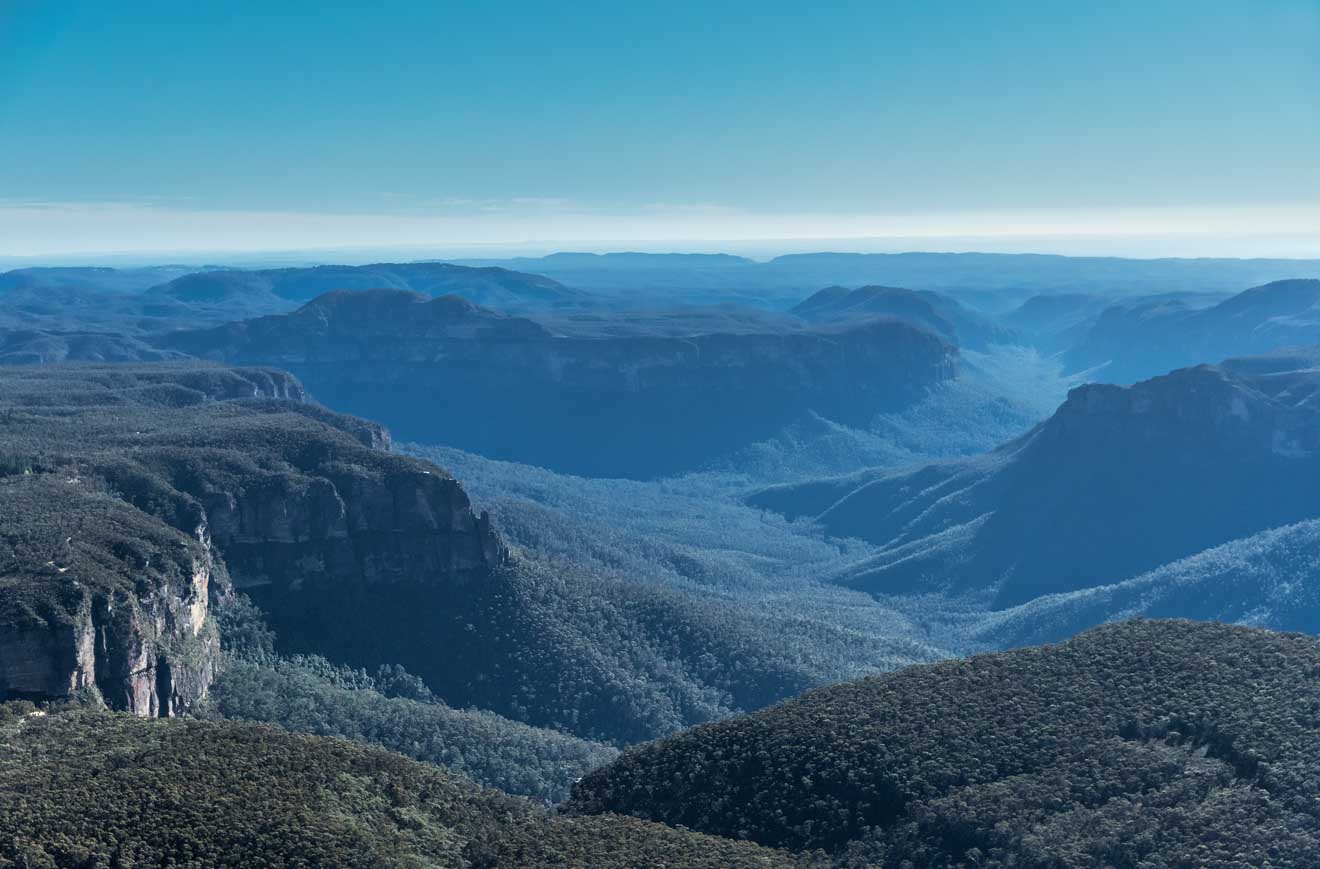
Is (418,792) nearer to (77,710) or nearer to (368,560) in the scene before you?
(77,710)

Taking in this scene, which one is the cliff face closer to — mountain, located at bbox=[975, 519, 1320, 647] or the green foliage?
the green foliage

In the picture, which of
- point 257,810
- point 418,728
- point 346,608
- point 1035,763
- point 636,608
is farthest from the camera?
point 636,608

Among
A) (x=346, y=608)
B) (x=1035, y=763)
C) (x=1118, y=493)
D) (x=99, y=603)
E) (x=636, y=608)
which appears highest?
(x=99, y=603)

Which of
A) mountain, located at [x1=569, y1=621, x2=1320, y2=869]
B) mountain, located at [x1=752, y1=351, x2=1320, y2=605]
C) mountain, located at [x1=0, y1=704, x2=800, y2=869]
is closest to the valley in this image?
mountain, located at [x1=569, y1=621, x2=1320, y2=869]

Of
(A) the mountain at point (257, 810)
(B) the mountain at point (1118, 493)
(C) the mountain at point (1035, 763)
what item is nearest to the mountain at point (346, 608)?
(A) the mountain at point (257, 810)

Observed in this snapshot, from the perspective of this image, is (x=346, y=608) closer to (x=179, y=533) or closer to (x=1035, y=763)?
(x=179, y=533)

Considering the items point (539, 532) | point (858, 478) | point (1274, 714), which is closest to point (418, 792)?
point (1274, 714)

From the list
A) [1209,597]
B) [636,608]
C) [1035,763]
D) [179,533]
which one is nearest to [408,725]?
[179,533]
